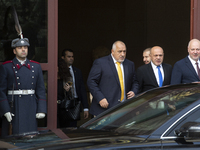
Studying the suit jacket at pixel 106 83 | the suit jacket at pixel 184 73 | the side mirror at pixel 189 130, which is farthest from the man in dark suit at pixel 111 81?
the side mirror at pixel 189 130

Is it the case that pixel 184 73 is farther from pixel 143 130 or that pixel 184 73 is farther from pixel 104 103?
pixel 143 130

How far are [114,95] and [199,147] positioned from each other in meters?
2.93

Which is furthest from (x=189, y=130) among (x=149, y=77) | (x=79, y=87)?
(x=79, y=87)

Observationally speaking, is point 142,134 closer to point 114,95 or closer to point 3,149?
point 3,149

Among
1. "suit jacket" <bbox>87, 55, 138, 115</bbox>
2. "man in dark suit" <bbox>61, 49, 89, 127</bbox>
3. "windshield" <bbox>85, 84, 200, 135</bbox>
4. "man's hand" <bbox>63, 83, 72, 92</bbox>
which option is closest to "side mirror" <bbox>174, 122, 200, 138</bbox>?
"windshield" <bbox>85, 84, 200, 135</bbox>

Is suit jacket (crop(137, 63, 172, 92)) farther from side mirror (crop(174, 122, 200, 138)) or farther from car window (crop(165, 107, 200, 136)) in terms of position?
side mirror (crop(174, 122, 200, 138))

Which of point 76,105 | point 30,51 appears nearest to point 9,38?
point 30,51

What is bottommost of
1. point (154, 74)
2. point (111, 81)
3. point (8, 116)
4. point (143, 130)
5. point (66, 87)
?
point (8, 116)

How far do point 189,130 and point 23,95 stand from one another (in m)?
3.07

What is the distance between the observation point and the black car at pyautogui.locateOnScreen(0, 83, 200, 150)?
10.0ft

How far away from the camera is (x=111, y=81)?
234 inches

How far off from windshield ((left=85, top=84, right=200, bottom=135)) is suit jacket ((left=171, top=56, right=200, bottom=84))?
70.8 inches

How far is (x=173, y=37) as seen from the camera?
12.5 metres

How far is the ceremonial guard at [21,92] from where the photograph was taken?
5438 millimetres
